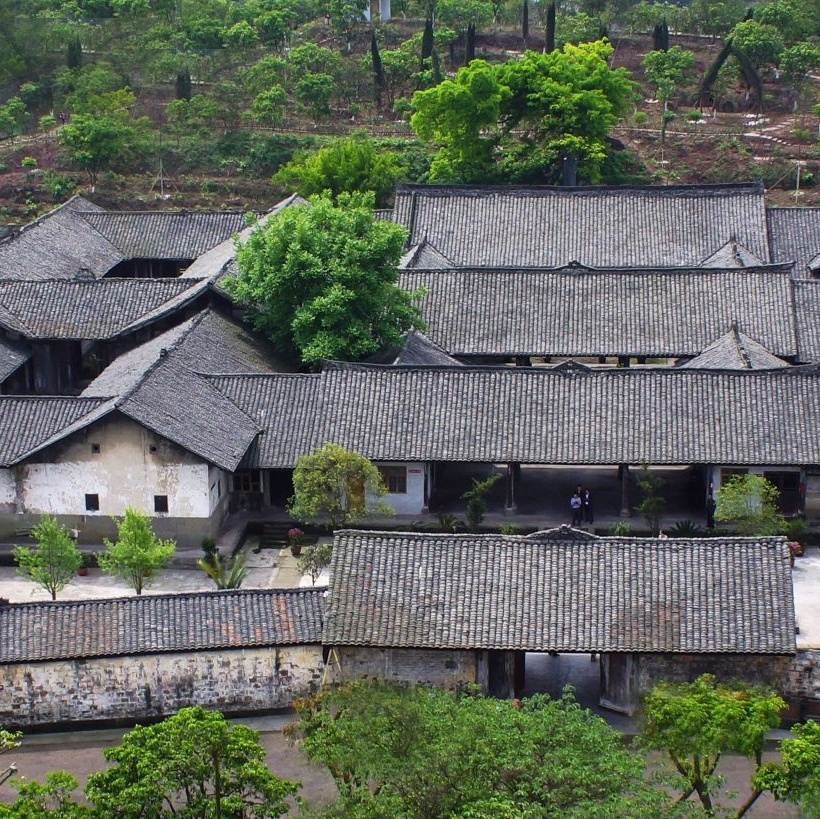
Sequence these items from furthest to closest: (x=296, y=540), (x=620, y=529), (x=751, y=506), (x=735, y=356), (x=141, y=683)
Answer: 1. (x=735, y=356)
2. (x=296, y=540)
3. (x=620, y=529)
4. (x=751, y=506)
5. (x=141, y=683)

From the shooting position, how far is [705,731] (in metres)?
27.4

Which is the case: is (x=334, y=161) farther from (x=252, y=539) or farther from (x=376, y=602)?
(x=376, y=602)

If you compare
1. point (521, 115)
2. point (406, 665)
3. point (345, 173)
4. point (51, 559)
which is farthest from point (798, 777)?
point (521, 115)

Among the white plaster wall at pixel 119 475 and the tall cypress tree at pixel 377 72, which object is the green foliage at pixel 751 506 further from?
the tall cypress tree at pixel 377 72

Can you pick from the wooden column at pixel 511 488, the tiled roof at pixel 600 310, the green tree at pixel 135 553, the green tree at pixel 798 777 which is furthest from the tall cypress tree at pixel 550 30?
the green tree at pixel 798 777

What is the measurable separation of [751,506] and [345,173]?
35041mm

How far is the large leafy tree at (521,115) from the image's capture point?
71.8 meters

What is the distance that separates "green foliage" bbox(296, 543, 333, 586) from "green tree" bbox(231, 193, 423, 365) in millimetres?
9894

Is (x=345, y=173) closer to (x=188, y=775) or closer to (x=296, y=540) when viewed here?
(x=296, y=540)

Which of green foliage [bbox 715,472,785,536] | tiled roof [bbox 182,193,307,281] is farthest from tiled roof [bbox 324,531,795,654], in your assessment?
tiled roof [bbox 182,193,307,281]

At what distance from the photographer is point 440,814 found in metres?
24.8

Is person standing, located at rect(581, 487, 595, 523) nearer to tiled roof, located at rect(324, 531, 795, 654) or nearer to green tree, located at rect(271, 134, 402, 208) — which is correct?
tiled roof, located at rect(324, 531, 795, 654)

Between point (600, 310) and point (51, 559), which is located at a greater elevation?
point (600, 310)

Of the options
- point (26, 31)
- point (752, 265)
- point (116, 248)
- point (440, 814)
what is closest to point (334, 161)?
point (116, 248)
